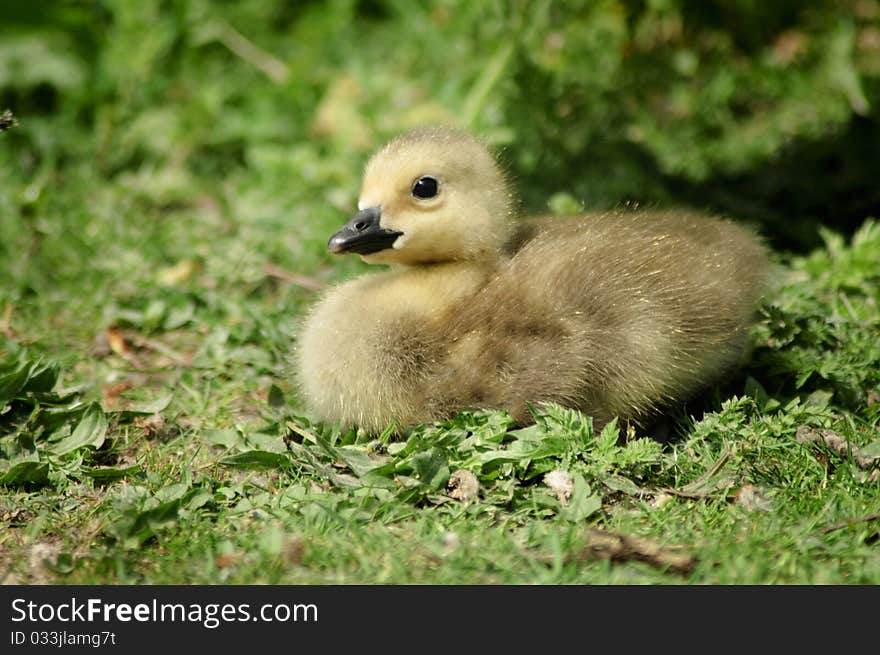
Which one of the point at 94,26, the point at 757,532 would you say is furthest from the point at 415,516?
the point at 94,26

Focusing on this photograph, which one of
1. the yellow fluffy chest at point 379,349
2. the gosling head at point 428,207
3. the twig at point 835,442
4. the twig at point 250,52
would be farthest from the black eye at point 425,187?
the twig at point 250,52

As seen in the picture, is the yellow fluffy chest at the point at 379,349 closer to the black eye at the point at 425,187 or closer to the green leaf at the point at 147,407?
the black eye at the point at 425,187

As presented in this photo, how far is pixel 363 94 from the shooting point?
6273 mm

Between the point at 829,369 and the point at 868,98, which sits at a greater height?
the point at 868,98

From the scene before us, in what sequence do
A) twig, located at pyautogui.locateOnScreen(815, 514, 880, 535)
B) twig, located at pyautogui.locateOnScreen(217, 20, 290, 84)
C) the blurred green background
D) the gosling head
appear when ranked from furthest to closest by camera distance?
twig, located at pyautogui.locateOnScreen(217, 20, 290, 84)
the blurred green background
the gosling head
twig, located at pyautogui.locateOnScreen(815, 514, 880, 535)

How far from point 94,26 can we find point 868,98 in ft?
14.3

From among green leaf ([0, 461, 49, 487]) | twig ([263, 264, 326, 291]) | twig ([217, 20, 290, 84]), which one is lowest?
green leaf ([0, 461, 49, 487])

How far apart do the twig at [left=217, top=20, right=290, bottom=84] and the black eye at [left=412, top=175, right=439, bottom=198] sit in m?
3.49

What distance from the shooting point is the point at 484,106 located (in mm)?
5484

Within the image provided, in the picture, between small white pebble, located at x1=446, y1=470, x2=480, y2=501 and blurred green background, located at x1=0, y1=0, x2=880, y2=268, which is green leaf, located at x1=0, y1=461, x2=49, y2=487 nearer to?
small white pebble, located at x1=446, y1=470, x2=480, y2=501

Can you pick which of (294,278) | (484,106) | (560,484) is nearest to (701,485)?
(560,484)

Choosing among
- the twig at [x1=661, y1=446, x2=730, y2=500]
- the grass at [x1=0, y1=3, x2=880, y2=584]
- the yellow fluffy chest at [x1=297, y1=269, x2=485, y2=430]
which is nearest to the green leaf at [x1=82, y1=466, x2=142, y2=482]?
the grass at [x1=0, y1=3, x2=880, y2=584]

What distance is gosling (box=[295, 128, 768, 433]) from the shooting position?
3.23 m

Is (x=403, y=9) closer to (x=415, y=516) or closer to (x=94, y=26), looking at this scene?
(x=94, y=26)
